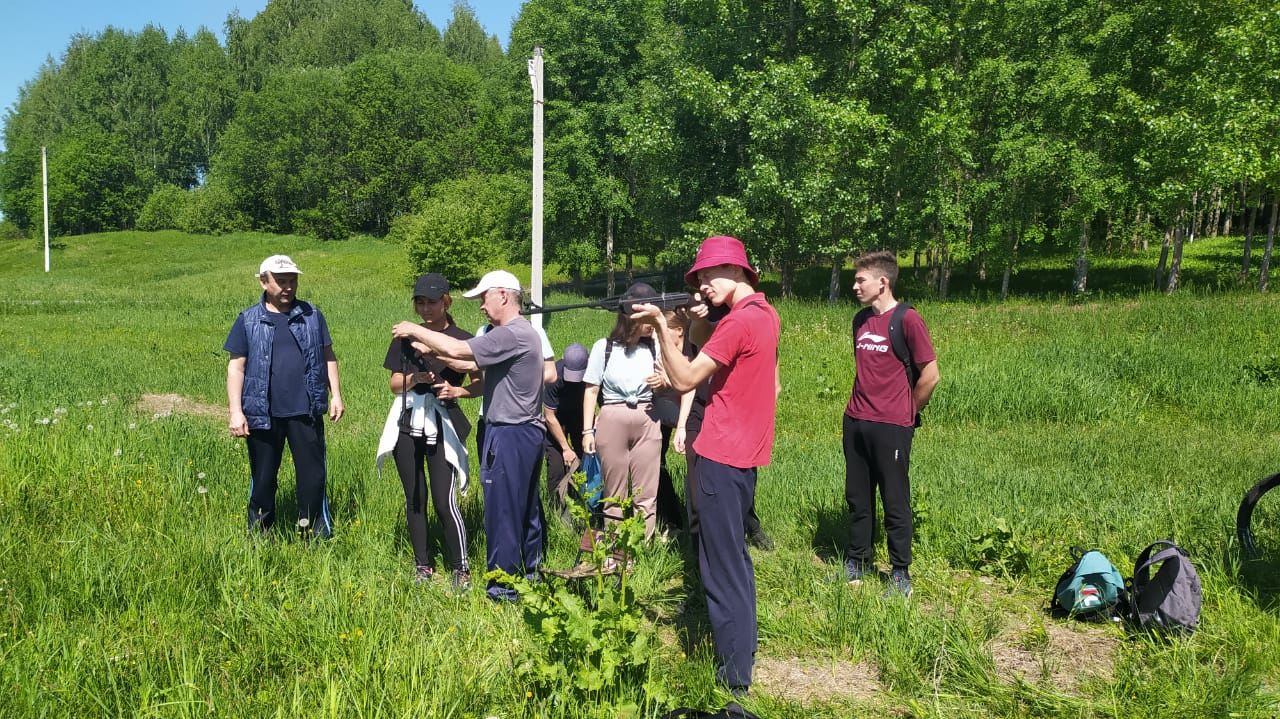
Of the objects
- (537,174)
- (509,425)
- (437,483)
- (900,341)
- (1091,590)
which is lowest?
(1091,590)

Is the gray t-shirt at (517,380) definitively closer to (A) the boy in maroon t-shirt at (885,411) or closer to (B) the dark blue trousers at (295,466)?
(B) the dark blue trousers at (295,466)

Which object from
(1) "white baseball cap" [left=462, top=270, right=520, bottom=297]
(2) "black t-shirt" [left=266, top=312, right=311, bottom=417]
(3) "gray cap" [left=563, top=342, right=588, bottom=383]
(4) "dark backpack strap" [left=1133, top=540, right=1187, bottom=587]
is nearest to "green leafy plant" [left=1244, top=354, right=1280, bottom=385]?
(4) "dark backpack strap" [left=1133, top=540, right=1187, bottom=587]

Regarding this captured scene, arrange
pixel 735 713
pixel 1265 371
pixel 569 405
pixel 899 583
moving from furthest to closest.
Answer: pixel 1265 371 → pixel 569 405 → pixel 899 583 → pixel 735 713

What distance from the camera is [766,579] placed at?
5008 millimetres

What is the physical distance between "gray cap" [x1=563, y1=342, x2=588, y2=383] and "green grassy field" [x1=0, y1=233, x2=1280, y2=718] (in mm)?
1173

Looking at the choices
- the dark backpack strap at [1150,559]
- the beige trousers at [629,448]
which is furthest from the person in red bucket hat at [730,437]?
the dark backpack strap at [1150,559]

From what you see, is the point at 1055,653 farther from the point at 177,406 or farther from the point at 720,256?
the point at 177,406

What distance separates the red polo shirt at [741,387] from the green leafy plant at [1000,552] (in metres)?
2.36

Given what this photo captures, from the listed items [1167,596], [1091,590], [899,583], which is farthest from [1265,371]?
[899,583]

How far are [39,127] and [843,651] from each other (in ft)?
313

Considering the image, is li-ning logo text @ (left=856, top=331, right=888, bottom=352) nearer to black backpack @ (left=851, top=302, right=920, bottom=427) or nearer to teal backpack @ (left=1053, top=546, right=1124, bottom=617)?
black backpack @ (left=851, top=302, right=920, bottom=427)

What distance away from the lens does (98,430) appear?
22.0ft

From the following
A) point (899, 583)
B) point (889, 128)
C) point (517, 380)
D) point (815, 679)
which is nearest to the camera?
point (815, 679)

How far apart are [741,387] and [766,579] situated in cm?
192
